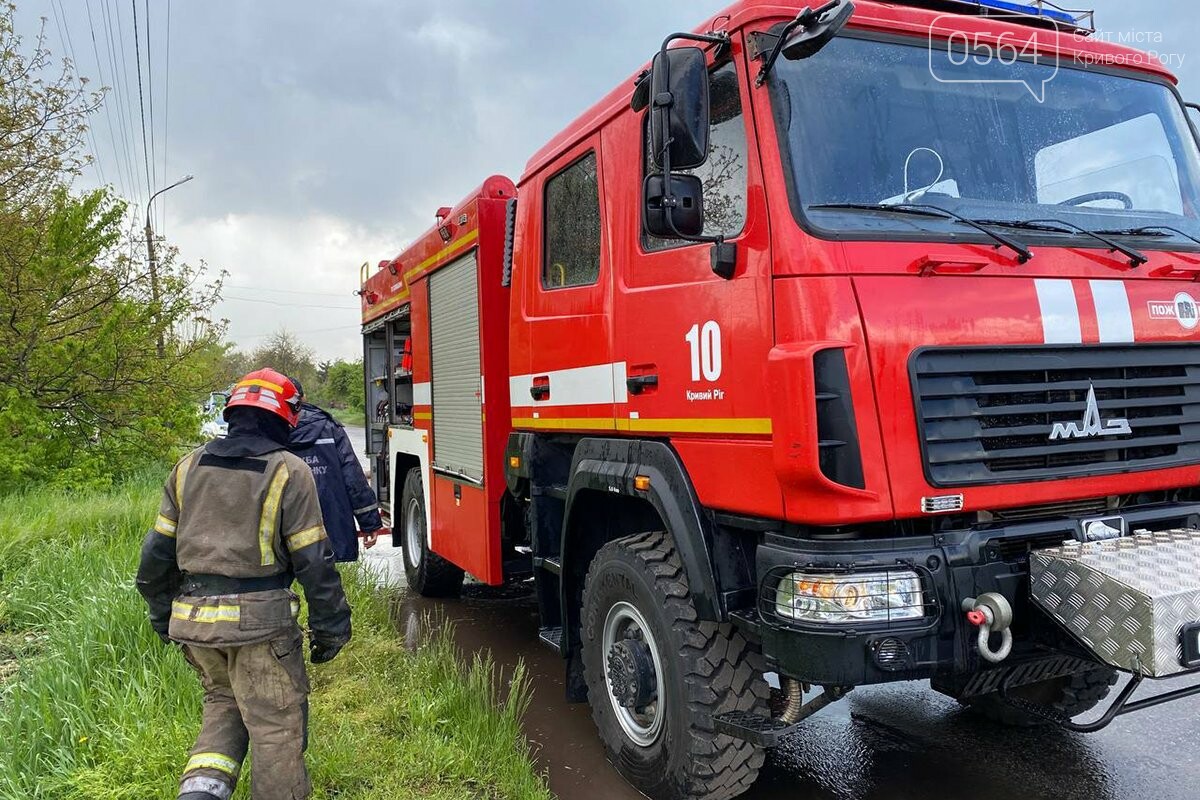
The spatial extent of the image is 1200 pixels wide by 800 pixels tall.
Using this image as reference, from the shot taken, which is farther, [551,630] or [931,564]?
[551,630]

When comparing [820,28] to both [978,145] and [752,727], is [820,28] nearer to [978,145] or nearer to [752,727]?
[978,145]

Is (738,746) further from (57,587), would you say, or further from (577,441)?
(57,587)

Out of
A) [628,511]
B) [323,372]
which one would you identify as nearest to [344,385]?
[323,372]

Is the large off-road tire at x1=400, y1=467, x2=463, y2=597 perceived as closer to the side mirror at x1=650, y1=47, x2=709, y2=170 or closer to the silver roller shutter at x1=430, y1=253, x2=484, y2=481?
the silver roller shutter at x1=430, y1=253, x2=484, y2=481

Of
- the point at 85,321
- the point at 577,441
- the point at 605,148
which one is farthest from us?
the point at 85,321

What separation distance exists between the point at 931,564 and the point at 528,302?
8.34 ft

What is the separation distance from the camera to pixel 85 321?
9945mm

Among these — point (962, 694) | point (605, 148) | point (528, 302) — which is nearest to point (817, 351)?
point (962, 694)

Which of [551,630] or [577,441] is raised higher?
[577,441]

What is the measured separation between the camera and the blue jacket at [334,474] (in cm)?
500

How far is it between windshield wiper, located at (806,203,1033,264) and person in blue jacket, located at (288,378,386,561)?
3.13m

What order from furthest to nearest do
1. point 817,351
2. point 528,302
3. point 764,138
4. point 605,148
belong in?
point 528,302, point 605,148, point 764,138, point 817,351

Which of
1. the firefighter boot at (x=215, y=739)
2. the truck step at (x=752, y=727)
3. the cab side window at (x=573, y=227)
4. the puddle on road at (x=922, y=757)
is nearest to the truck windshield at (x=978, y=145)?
the cab side window at (x=573, y=227)

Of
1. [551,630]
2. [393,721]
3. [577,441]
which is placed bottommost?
[393,721]
